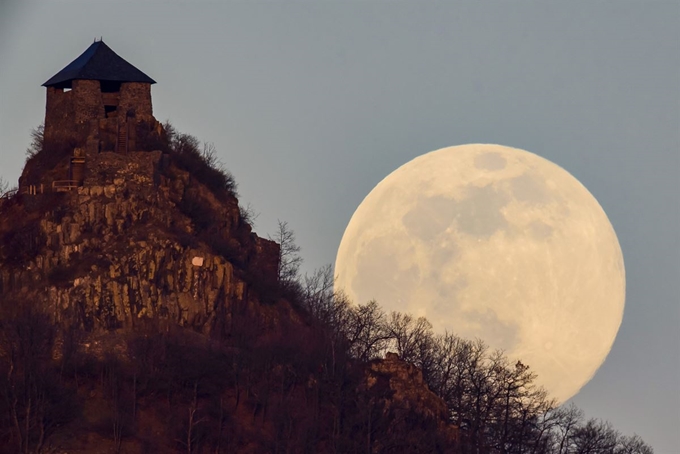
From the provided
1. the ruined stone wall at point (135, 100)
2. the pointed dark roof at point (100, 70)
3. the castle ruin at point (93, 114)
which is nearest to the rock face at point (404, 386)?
the castle ruin at point (93, 114)

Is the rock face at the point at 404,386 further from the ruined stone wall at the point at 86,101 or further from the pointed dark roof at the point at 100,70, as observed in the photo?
the pointed dark roof at the point at 100,70

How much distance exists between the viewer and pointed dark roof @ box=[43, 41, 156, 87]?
518 ft

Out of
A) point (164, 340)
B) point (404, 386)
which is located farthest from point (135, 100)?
point (404, 386)

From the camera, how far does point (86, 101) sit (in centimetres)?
15700

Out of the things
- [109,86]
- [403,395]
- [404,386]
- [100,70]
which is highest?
[100,70]

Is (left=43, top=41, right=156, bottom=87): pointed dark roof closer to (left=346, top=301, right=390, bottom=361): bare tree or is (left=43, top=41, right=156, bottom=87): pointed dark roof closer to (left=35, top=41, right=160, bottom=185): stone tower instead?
(left=35, top=41, right=160, bottom=185): stone tower

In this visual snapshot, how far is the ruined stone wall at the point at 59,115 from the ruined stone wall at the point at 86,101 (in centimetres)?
55

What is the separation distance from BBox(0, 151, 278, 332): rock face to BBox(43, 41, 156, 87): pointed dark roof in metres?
7.82

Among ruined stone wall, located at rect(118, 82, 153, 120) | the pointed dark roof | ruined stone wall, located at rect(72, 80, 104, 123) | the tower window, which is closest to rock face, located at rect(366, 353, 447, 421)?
ruined stone wall, located at rect(118, 82, 153, 120)

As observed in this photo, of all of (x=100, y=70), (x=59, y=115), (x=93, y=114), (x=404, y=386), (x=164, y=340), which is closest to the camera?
(x=404, y=386)

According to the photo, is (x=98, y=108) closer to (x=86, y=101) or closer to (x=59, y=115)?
(x=86, y=101)

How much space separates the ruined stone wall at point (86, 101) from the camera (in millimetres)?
156750

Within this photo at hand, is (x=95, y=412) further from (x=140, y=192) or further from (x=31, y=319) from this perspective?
(x=140, y=192)

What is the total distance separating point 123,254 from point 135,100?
535 inches
